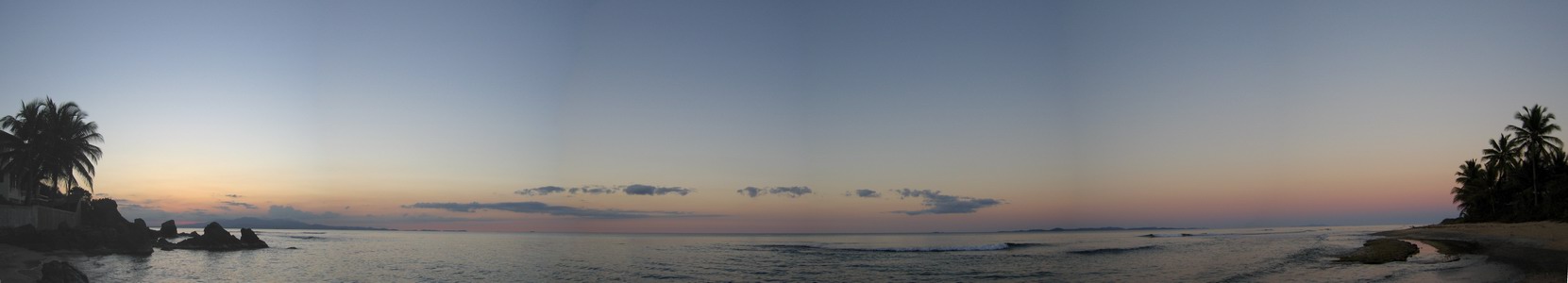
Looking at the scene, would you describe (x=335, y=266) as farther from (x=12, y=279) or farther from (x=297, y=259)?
(x=12, y=279)

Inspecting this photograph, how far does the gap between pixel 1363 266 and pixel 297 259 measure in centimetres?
5949

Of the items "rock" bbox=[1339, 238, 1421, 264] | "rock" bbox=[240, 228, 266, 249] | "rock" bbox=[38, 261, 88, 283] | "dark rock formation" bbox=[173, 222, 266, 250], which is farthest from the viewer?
"rock" bbox=[240, 228, 266, 249]

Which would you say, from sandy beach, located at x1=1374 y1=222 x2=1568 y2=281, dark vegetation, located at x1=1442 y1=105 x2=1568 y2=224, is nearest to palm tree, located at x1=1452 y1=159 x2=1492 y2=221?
dark vegetation, located at x1=1442 y1=105 x2=1568 y2=224

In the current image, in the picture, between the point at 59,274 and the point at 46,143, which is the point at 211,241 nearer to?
the point at 46,143

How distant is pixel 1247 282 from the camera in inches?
1097

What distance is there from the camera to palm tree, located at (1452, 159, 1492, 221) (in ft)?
239

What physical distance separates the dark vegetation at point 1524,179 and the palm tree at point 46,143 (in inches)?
4062

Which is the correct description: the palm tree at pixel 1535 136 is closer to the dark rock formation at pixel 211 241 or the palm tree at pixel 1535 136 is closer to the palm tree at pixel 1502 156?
the palm tree at pixel 1502 156

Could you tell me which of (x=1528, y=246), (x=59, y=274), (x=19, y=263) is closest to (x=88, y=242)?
(x=19, y=263)

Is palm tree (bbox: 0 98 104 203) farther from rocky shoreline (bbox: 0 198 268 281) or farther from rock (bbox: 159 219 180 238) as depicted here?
rock (bbox: 159 219 180 238)

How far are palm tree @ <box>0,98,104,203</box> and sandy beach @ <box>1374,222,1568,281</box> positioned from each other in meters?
75.3

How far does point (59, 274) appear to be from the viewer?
2455 centimetres

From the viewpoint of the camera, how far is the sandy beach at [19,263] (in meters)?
26.2

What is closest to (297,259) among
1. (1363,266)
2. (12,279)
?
(12,279)
